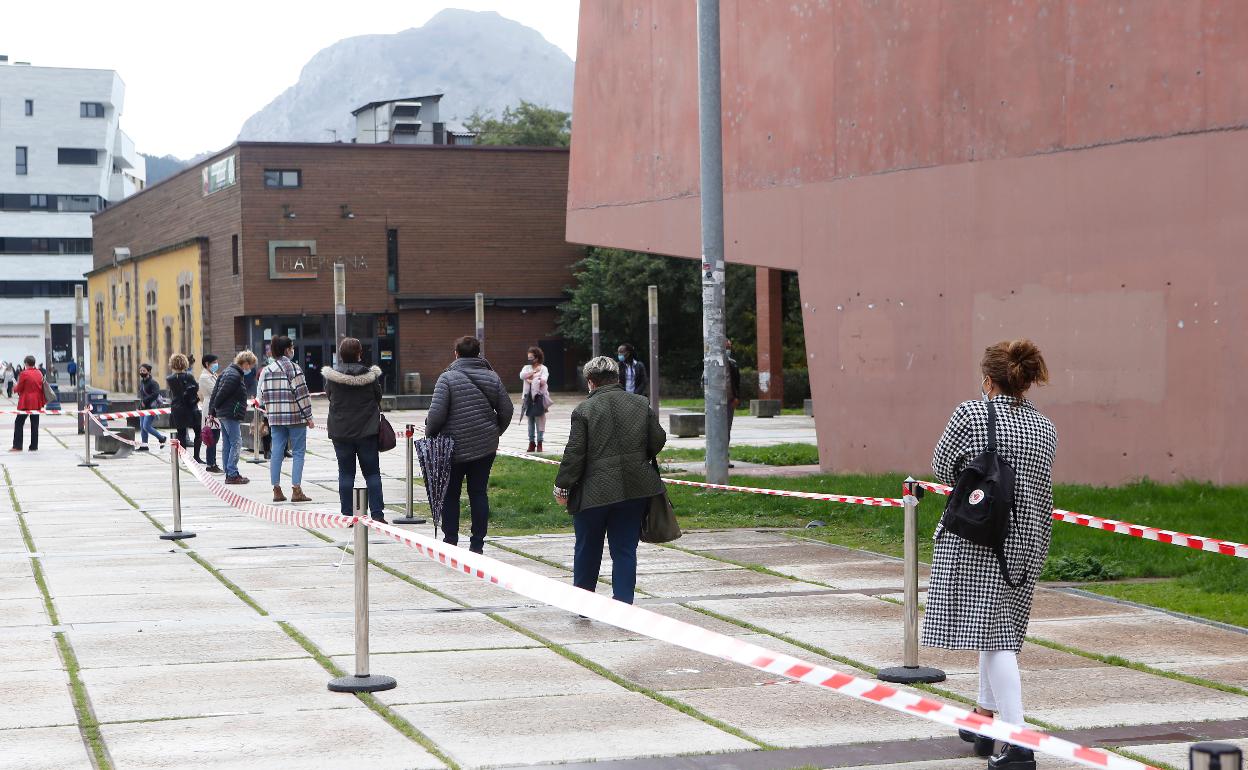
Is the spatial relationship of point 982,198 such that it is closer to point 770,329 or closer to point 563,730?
point 563,730

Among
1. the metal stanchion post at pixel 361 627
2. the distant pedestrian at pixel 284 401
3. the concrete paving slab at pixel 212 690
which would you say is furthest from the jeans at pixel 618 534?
the distant pedestrian at pixel 284 401

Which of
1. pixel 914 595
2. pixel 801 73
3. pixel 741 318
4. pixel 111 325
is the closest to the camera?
pixel 914 595

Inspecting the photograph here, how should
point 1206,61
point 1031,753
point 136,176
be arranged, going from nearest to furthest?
point 1031,753 < point 1206,61 < point 136,176

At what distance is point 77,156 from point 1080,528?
4429 inches

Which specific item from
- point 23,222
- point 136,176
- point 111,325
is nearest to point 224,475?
point 111,325

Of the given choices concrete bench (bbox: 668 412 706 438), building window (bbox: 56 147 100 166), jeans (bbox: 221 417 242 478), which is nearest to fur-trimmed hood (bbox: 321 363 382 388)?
jeans (bbox: 221 417 242 478)

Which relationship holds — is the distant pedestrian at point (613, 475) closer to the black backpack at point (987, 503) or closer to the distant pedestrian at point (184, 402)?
the black backpack at point (987, 503)

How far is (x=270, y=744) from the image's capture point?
664 centimetres

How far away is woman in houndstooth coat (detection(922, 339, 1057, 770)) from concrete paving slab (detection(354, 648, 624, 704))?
6.47 ft

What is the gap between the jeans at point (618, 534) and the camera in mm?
9648

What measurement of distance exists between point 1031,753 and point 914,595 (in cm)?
169

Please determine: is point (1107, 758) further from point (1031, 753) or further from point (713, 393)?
point (713, 393)

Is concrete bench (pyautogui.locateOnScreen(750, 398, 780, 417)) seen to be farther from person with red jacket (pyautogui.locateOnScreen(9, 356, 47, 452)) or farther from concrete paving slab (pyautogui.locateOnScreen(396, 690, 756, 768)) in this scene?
concrete paving slab (pyautogui.locateOnScreen(396, 690, 756, 768))

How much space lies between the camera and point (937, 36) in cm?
1703
